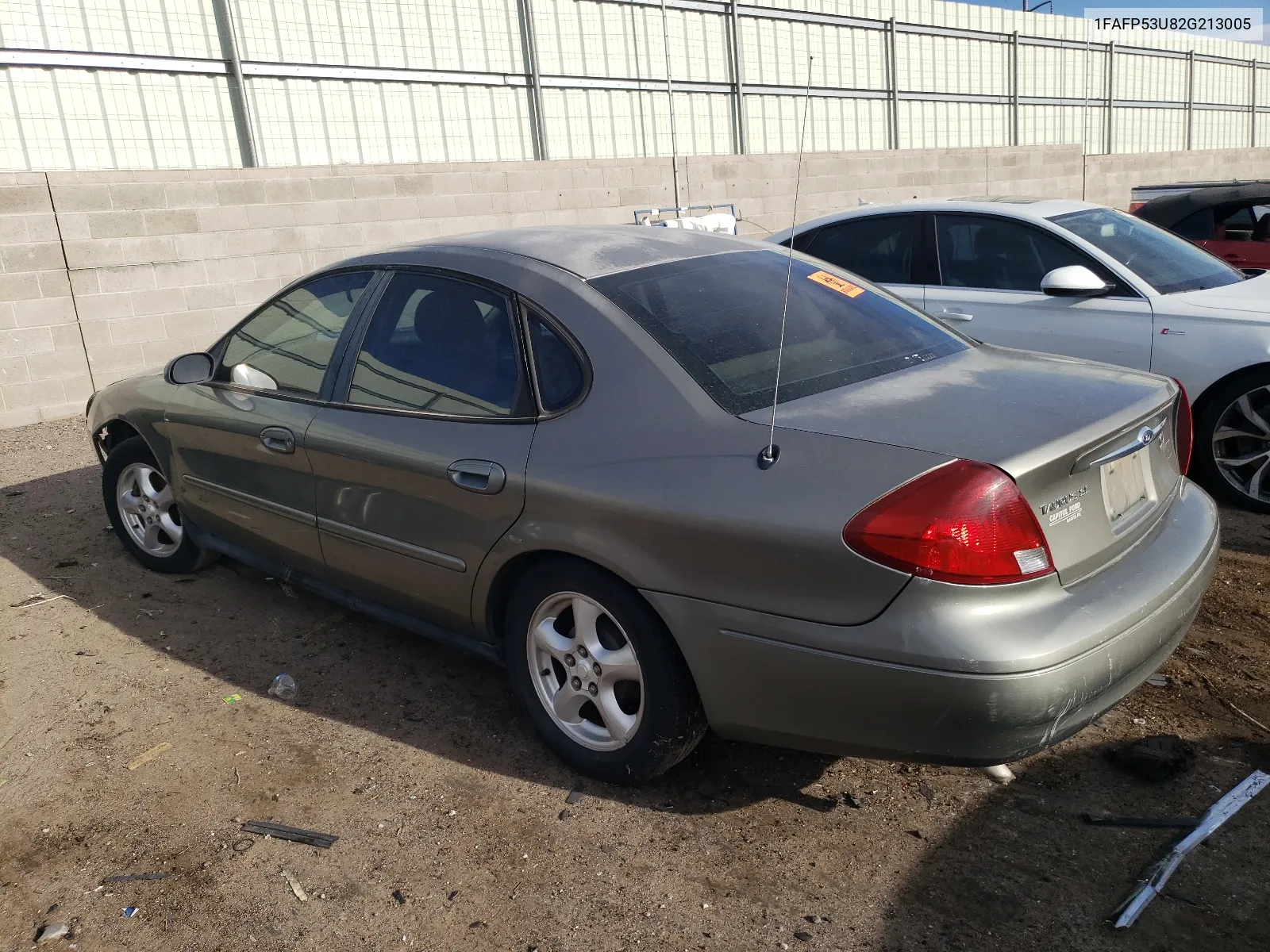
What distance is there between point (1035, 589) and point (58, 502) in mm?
6074

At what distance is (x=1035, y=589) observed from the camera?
2.60 meters

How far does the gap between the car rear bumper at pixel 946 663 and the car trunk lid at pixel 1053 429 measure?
0.14m

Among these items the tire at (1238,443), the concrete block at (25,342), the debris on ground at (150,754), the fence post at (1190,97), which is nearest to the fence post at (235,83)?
the concrete block at (25,342)

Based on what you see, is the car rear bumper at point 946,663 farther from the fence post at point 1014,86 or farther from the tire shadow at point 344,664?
the fence post at point 1014,86

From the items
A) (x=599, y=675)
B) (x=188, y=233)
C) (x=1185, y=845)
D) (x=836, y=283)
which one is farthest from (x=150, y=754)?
(x=188, y=233)

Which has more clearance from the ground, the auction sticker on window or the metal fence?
the metal fence

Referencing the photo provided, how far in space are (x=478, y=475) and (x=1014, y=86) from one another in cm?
1983

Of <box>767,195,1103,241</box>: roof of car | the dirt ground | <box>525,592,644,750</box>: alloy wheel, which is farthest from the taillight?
<box>767,195,1103,241</box>: roof of car

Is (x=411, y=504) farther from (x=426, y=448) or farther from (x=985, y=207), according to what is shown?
(x=985, y=207)

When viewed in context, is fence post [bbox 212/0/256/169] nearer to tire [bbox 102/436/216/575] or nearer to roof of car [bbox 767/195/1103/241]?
tire [bbox 102/436/216/575]

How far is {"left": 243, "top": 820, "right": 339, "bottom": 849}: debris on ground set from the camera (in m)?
Result: 3.10

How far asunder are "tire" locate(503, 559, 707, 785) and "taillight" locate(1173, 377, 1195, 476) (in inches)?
68.4

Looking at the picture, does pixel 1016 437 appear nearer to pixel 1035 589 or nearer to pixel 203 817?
pixel 1035 589

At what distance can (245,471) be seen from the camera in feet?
14.2
